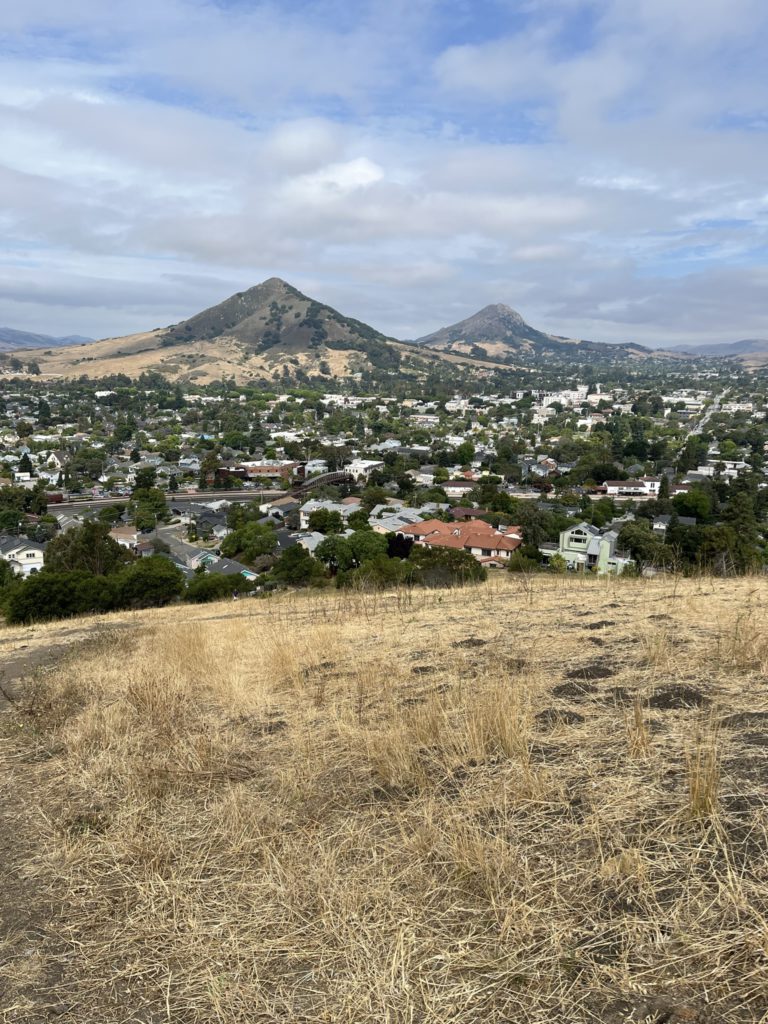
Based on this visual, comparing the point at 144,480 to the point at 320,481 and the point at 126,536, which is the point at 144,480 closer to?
the point at 320,481

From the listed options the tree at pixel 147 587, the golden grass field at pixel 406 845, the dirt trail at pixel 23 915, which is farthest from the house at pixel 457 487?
the dirt trail at pixel 23 915

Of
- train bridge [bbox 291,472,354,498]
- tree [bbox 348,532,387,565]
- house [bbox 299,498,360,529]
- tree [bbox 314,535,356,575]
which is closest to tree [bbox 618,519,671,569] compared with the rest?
tree [bbox 348,532,387,565]

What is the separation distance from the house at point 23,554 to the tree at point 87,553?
10627mm

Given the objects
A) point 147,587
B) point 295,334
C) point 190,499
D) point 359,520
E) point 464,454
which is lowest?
point 190,499

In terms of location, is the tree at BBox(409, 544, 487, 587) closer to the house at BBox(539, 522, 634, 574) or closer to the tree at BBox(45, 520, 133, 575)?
the house at BBox(539, 522, 634, 574)

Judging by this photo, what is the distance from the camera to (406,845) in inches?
88.4

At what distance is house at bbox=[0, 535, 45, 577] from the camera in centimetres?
3192

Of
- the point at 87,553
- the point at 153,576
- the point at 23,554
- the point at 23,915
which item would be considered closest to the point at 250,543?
the point at 87,553

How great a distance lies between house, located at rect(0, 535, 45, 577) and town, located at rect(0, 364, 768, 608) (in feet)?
0.35

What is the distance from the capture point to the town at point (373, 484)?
84.6 feet

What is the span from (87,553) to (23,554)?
544 inches

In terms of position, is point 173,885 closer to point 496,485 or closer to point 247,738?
point 247,738

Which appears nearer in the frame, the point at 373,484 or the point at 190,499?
the point at 190,499

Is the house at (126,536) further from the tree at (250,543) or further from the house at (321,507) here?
the house at (321,507)
